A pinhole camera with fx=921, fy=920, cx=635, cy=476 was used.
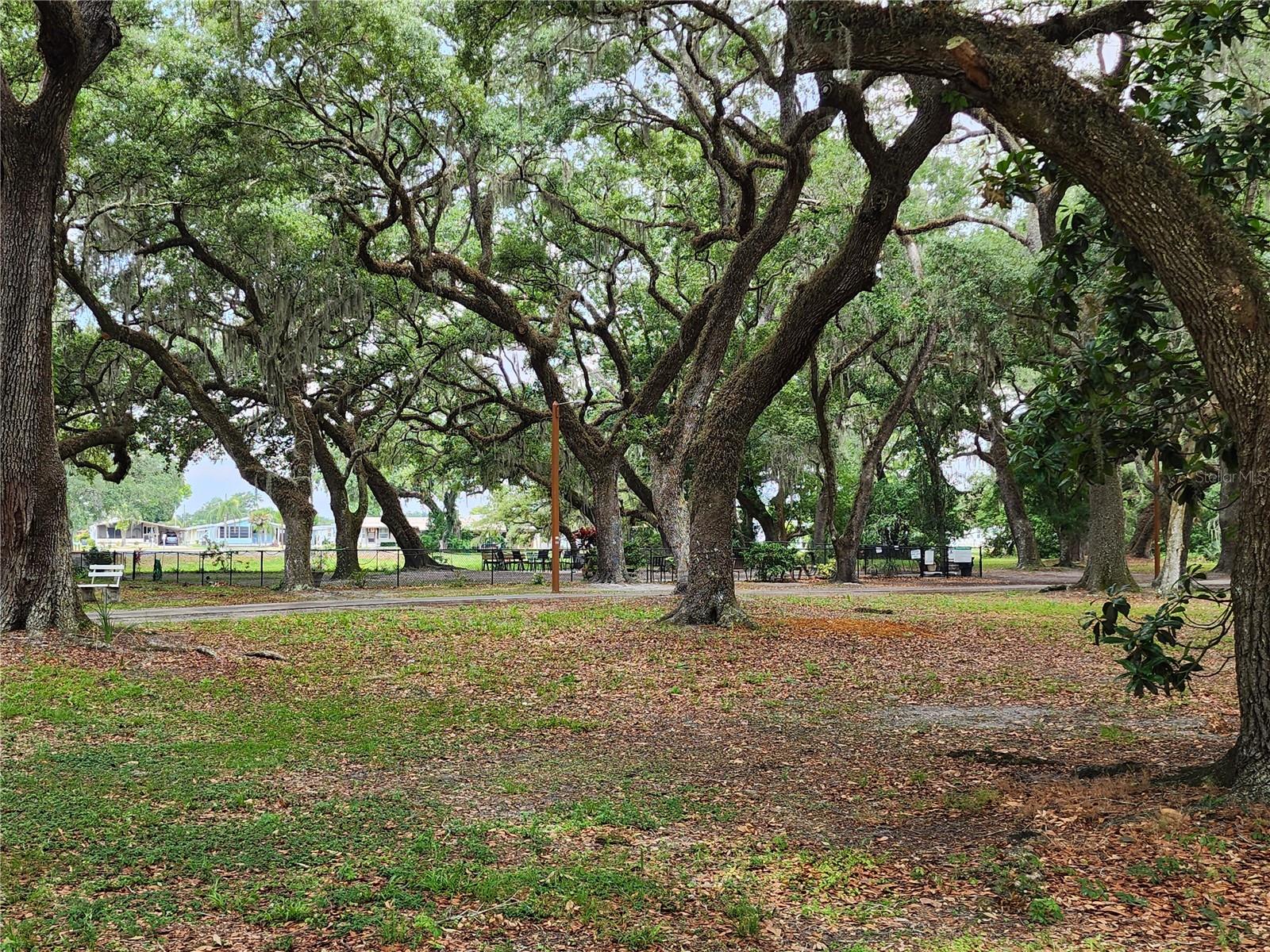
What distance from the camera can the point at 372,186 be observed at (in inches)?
722

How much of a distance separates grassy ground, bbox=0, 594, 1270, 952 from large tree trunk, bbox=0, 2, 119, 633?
0.97 meters

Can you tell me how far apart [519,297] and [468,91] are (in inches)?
299

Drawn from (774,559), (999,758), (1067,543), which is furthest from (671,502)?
(1067,543)

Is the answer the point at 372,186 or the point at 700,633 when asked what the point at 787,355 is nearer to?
the point at 700,633

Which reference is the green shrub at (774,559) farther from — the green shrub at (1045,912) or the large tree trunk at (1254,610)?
the green shrub at (1045,912)

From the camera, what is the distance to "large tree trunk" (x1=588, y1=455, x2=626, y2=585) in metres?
23.3

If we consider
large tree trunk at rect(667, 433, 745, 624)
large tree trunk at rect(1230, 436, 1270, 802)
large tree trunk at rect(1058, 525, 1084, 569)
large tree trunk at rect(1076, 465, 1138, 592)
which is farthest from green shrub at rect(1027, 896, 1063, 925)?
large tree trunk at rect(1058, 525, 1084, 569)

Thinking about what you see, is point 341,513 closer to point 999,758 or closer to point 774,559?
point 774,559

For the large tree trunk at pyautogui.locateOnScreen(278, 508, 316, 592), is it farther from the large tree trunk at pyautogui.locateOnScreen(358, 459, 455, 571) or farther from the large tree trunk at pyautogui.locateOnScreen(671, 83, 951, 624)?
the large tree trunk at pyautogui.locateOnScreen(671, 83, 951, 624)

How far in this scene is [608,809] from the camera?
5.43 m

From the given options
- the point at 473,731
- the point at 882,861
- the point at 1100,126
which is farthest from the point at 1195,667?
the point at 473,731

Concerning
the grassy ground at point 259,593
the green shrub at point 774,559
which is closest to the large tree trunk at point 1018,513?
the green shrub at point 774,559

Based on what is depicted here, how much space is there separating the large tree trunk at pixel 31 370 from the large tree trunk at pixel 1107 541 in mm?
19331

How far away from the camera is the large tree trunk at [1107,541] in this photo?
66.4 ft
